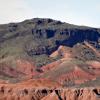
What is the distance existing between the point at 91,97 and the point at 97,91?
4218 mm

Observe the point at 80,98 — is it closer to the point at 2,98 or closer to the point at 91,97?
the point at 91,97

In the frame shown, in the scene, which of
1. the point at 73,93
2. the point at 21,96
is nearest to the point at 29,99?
the point at 21,96

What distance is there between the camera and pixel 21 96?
198250 millimetres

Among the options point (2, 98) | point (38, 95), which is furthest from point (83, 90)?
point (2, 98)

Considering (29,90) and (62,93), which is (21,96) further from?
(62,93)

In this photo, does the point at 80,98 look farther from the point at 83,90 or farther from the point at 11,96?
the point at 11,96

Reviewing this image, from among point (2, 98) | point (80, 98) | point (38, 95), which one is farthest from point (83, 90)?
point (2, 98)

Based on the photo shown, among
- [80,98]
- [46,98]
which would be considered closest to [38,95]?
[46,98]

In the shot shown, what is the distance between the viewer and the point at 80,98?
19912cm

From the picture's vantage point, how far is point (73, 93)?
7844 inches

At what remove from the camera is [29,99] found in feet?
651

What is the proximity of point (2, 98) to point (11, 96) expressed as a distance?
3.73 m

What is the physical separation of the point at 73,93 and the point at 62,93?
446 cm

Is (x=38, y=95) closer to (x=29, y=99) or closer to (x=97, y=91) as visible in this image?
(x=29, y=99)
